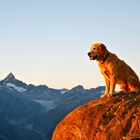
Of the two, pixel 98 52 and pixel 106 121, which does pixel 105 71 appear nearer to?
pixel 98 52

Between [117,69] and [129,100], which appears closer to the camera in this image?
[129,100]

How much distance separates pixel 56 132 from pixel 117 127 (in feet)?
13.0

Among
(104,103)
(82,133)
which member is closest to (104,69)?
(104,103)

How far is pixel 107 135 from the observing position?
16688mm

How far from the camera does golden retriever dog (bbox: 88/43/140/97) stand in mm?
19594

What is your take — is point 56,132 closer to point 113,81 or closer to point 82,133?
point 82,133

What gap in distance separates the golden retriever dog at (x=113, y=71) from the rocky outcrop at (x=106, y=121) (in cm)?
88

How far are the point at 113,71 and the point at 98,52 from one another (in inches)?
43.7

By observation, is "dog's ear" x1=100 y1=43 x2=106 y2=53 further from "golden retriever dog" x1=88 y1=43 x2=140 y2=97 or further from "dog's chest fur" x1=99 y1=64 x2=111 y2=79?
"dog's chest fur" x1=99 y1=64 x2=111 y2=79

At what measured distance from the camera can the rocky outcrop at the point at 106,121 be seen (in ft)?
53.8

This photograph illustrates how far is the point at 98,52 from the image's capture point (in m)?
19.5

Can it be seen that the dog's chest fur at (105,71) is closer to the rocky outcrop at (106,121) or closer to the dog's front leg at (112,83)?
the dog's front leg at (112,83)

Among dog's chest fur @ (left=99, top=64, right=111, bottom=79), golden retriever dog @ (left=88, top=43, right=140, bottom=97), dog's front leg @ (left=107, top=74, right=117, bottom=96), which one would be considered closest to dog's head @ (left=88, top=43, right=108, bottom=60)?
golden retriever dog @ (left=88, top=43, right=140, bottom=97)

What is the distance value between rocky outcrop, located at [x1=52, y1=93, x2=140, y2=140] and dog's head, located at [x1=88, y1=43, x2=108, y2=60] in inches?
75.6
